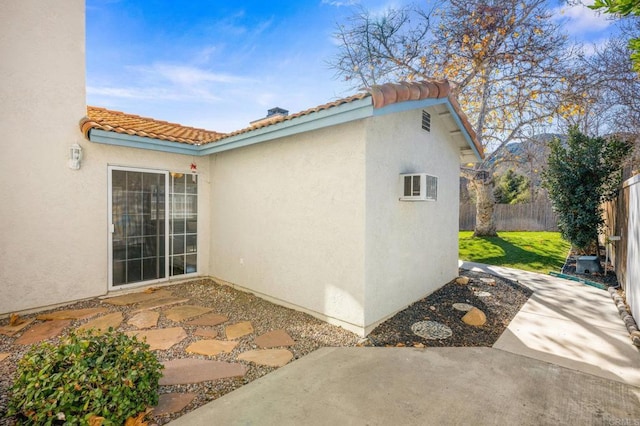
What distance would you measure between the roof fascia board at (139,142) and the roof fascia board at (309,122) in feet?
4.42

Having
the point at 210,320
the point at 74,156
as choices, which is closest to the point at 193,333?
the point at 210,320

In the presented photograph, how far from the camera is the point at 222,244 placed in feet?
30.1

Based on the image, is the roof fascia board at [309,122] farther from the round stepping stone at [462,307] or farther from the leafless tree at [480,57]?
the leafless tree at [480,57]

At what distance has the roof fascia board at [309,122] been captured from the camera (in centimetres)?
520

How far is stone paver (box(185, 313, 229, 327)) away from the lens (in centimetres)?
625

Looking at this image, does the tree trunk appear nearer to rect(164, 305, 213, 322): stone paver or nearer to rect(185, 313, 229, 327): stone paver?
rect(185, 313, 229, 327): stone paver

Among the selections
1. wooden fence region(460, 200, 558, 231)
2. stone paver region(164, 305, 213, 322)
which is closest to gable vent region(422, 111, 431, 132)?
stone paver region(164, 305, 213, 322)

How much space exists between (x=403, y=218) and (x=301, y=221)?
2285 mm

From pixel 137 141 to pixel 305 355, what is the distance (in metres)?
6.51

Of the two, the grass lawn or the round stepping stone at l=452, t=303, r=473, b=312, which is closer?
the round stepping stone at l=452, t=303, r=473, b=312

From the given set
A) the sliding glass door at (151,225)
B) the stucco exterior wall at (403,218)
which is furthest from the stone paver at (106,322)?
the stucco exterior wall at (403,218)

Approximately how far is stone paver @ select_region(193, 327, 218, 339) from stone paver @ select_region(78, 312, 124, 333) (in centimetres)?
164

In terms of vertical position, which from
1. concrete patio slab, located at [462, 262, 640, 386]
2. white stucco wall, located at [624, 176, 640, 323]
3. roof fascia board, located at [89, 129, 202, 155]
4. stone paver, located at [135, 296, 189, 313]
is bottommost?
concrete patio slab, located at [462, 262, 640, 386]

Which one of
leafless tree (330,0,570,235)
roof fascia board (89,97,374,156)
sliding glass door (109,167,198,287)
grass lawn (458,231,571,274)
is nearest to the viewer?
roof fascia board (89,97,374,156)
